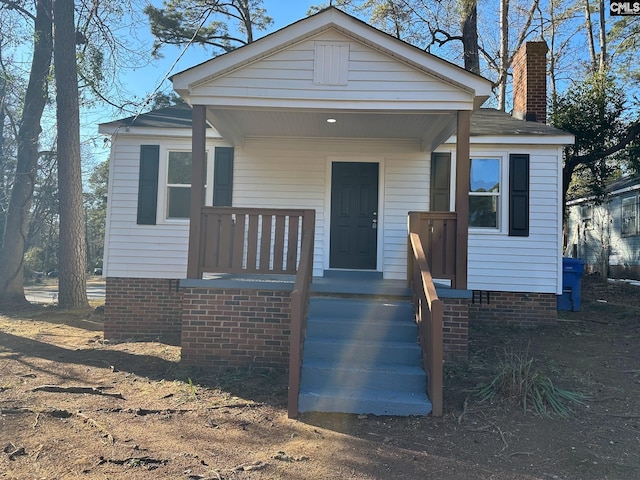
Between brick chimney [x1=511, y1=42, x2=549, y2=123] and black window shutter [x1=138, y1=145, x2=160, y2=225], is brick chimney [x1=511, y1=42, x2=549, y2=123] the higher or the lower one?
the higher one

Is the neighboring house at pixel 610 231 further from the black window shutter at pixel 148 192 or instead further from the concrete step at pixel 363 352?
the black window shutter at pixel 148 192

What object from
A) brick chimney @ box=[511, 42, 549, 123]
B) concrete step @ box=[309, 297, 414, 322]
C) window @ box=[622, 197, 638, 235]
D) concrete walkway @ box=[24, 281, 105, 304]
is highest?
brick chimney @ box=[511, 42, 549, 123]

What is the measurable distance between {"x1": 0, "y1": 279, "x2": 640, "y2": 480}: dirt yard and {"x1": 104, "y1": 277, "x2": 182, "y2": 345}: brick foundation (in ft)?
4.79

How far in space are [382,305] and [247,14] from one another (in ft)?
49.2

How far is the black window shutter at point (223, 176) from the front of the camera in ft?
26.1

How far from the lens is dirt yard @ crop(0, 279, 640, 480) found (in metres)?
3.26

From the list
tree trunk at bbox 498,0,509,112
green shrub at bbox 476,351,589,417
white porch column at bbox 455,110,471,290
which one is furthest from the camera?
tree trunk at bbox 498,0,509,112

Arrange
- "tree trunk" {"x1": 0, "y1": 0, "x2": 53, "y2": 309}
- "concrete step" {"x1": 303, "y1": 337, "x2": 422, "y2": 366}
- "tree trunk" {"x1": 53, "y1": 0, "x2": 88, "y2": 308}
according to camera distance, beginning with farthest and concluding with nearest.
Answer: "tree trunk" {"x1": 0, "y1": 0, "x2": 53, "y2": 309}
"tree trunk" {"x1": 53, "y1": 0, "x2": 88, "y2": 308}
"concrete step" {"x1": 303, "y1": 337, "x2": 422, "y2": 366}

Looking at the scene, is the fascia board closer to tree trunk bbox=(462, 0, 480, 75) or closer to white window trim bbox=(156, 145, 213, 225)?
white window trim bbox=(156, 145, 213, 225)

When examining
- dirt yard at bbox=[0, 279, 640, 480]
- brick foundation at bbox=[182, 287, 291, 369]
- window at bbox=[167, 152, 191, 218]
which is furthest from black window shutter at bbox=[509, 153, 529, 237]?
window at bbox=[167, 152, 191, 218]

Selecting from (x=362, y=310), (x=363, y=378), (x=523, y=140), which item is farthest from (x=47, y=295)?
(x=523, y=140)

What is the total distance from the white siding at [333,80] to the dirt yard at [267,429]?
335 cm

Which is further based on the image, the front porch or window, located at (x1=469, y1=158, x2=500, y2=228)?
window, located at (x1=469, y1=158, x2=500, y2=228)

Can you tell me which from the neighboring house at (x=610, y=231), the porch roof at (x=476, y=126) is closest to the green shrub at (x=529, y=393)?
the porch roof at (x=476, y=126)
